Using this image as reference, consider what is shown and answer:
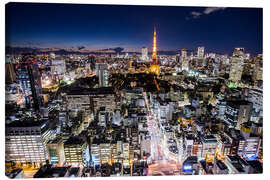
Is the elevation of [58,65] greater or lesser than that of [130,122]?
greater

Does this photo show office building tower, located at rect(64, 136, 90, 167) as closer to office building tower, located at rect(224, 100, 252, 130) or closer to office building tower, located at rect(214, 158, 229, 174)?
office building tower, located at rect(214, 158, 229, 174)

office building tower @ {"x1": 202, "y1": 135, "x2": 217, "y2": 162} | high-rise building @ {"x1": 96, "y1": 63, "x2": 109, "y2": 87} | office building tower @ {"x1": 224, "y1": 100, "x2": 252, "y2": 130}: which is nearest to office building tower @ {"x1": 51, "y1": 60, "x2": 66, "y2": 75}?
high-rise building @ {"x1": 96, "y1": 63, "x2": 109, "y2": 87}

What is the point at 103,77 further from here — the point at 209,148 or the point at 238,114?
the point at 238,114

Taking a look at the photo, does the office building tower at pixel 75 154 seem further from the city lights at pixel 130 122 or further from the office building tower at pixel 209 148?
the office building tower at pixel 209 148

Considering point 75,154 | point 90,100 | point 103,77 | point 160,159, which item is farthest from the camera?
point 103,77

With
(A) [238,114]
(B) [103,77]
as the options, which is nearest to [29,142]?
(B) [103,77]

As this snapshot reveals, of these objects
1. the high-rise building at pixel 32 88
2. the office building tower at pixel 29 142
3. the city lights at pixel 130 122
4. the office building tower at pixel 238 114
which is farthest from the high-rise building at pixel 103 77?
the office building tower at pixel 238 114

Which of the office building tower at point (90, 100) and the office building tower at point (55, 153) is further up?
the office building tower at point (90, 100)

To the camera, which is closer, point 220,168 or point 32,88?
point 220,168

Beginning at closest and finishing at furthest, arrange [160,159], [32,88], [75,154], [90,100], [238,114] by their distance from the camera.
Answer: [75,154]
[160,159]
[238,114]
[32,88]
[90,100]
